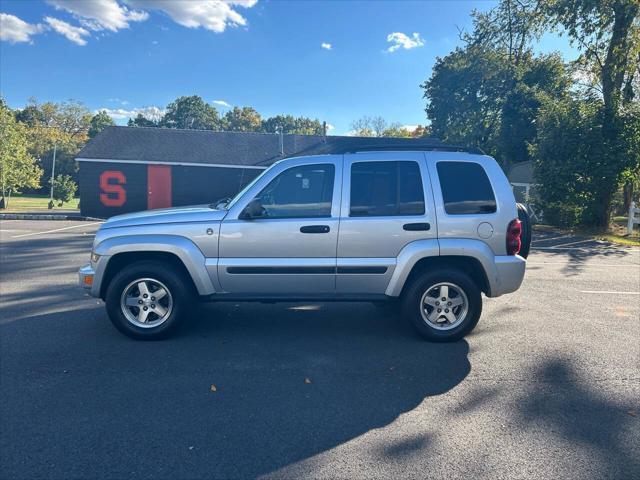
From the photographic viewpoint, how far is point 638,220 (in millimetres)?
17844

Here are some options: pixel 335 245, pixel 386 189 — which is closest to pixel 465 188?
pixel 386 189

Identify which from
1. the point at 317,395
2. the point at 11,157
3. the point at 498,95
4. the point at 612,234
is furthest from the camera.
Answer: the point at 11,157

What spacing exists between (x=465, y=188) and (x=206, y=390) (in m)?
3.35

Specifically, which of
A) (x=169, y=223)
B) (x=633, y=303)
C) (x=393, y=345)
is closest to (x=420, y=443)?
(x=393, y=345)

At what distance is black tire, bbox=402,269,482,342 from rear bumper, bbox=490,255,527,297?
0.23m

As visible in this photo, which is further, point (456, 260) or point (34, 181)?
point (34, 181)

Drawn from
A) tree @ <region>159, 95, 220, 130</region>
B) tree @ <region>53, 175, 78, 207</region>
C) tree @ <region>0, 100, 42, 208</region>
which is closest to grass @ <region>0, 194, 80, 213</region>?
tree @ <region>53, 175, 78, 207</region>

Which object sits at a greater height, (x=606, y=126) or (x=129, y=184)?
(x=606, y=126)

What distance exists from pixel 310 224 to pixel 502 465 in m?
2.79

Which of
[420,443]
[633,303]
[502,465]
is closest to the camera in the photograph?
[502,465]

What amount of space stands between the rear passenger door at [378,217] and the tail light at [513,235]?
0.82m

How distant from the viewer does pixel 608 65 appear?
19609 millimetres

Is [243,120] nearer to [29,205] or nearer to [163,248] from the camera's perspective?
[29,205]

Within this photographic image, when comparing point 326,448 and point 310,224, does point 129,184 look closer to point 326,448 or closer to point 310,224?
point 310,224
